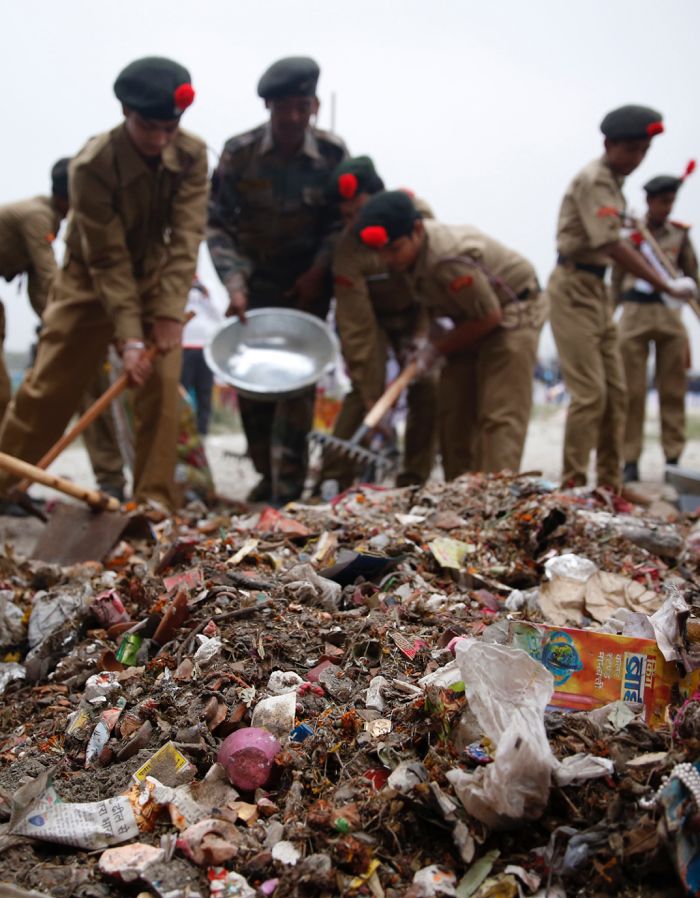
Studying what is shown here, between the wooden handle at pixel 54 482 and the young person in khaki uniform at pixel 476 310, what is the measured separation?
1745 mm

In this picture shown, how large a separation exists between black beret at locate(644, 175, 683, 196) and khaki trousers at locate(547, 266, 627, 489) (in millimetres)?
1952

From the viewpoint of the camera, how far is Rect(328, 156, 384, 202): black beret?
4.87m

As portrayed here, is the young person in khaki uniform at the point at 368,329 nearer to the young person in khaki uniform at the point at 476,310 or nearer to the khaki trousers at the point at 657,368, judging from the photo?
the young person in khaki uniform at the point at 476,310

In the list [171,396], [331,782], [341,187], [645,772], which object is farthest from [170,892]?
[341,187]

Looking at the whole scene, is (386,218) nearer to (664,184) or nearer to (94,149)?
(94,149)

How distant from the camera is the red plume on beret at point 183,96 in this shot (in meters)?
3.90

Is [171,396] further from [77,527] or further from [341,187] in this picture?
[341,187]

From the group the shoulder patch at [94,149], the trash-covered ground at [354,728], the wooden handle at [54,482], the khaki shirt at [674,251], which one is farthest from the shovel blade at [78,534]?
the khaki shirt at [674,251]

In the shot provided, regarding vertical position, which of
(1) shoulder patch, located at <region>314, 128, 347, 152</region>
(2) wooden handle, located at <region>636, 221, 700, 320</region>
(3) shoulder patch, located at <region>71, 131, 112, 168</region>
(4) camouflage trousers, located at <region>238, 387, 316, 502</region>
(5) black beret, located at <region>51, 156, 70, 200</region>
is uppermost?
(1) shoulder patch, located at <region>314, 128, 347, 152</region>

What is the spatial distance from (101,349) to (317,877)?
3.66 m

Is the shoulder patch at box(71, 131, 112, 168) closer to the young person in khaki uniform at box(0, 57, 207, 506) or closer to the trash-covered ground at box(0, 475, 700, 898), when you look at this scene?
the young person in khaki uniform at box(0, 57, 207, 506)

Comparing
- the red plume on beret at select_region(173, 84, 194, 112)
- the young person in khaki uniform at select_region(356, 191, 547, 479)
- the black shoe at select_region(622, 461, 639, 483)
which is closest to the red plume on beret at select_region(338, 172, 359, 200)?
the young person in khaki uniform at select_region(356, 191, 547, 479)

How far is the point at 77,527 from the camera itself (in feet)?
11.8

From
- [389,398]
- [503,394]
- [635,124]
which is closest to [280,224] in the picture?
[389,398]
